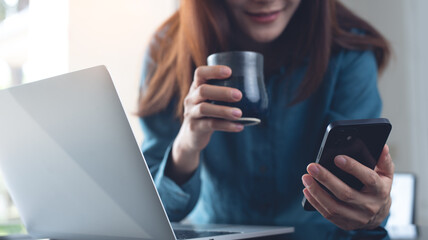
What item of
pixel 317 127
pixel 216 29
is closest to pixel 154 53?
pixel 216 29

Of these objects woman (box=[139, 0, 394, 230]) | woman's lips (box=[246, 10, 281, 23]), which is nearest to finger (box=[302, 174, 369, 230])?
woman (box=[139, 0, 394, 230])

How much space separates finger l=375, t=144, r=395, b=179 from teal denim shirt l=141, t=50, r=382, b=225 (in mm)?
377

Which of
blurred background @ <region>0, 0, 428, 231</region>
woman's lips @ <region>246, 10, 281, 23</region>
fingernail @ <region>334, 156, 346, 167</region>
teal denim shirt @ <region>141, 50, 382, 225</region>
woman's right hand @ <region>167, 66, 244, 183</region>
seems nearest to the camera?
fingernail @ <region>334, 156, 346, 167</region>

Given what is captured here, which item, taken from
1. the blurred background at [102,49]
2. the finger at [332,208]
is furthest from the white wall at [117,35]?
the finger at [332,208]

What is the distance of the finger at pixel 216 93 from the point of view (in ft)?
2.23

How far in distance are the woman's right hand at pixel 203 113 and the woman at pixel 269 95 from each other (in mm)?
23

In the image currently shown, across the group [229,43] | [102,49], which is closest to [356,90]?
[229,43]

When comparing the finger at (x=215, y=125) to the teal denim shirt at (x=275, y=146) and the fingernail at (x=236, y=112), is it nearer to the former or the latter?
the fingernail at (x=236, y=112)

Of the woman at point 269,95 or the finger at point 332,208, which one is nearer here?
the finger at point 332,208

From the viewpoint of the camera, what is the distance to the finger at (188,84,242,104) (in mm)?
679

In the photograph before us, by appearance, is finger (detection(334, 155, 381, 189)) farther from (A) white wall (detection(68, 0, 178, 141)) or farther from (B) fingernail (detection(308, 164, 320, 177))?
(A) white wall (detection(68, 0, 178, 141))

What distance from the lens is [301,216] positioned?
104cm

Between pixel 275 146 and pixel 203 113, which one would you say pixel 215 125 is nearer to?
pixel 203 113

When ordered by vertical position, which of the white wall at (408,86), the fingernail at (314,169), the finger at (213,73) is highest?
the finger at (213,73)
